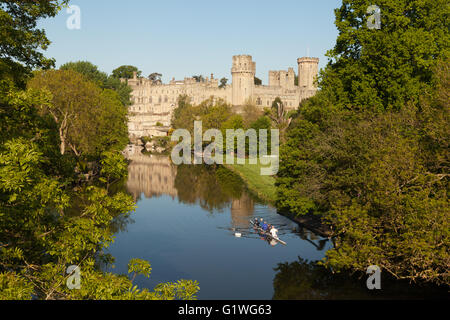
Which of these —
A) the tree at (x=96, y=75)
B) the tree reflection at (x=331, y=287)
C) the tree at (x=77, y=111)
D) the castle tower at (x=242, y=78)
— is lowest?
the tree reflection at (x=331, y=287)

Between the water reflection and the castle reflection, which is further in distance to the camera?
the water reflection

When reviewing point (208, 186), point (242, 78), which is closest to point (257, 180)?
point (208, 186)

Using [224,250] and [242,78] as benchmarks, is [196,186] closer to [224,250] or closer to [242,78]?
[224,250]

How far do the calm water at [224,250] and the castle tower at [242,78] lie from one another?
257ft

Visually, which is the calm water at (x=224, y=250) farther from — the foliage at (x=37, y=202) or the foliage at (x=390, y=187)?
the foliage at (x=37, y=202)

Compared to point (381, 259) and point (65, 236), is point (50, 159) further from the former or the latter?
point (381, 259)

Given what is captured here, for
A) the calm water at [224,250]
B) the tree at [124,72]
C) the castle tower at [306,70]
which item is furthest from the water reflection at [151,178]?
the tree at [124,72]

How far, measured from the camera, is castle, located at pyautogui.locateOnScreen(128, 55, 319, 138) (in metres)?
118

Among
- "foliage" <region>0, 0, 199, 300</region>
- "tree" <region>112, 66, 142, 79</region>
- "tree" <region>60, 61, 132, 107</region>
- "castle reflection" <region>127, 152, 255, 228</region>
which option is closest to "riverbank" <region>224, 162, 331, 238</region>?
"castle reflection" <region>127, 152, 255, 228</region>

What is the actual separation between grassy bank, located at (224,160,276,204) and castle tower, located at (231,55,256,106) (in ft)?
191

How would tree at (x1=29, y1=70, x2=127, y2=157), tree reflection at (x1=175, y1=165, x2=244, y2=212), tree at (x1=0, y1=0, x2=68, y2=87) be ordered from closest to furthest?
tree at (x1=0, y1=0, x2=68, y2=87) → tree reflection at (x1=175, y1=165, x2=244, y2=212) → tree at (x1=29, y1=70, x2=127, y2=157)

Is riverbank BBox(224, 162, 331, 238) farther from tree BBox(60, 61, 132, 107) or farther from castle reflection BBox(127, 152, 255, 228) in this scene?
tree BBox(60, 61, 132, 107)

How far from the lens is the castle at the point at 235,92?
11794 cm

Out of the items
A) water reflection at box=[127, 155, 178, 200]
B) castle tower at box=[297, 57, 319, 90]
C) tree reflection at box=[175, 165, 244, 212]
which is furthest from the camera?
castle tower at box=[297, 57, 319, 90]
